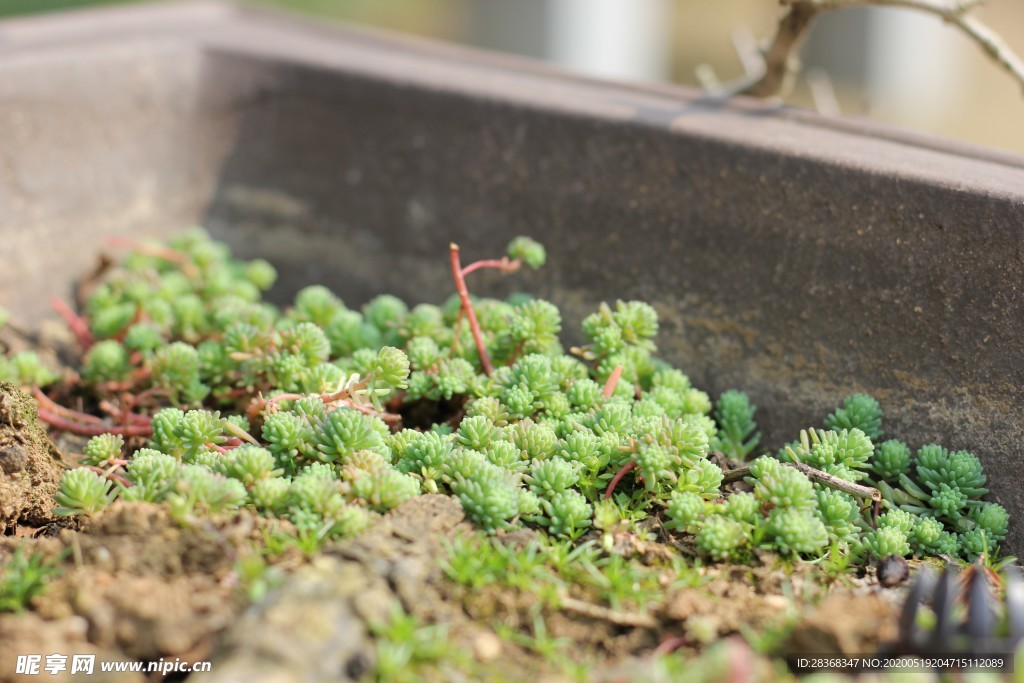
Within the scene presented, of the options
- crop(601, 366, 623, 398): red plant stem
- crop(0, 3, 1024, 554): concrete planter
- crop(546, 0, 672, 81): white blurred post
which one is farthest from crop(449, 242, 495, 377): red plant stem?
crop(546, 0, 672, 81): white blurred post

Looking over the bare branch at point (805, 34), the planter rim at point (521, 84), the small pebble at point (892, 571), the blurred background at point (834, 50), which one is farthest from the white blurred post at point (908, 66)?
the small pebble at point (892, 571)

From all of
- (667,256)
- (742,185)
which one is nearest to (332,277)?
(667,256)

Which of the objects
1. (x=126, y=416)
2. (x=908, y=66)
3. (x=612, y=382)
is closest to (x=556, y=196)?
(x=612, y=382)

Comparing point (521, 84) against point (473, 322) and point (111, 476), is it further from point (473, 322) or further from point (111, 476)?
point (111, 476)

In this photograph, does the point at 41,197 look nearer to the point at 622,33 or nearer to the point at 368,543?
the point at 368,543

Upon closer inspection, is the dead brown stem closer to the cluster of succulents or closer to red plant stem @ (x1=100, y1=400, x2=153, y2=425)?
the cluster of succulents

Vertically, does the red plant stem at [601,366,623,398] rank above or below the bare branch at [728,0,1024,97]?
below
